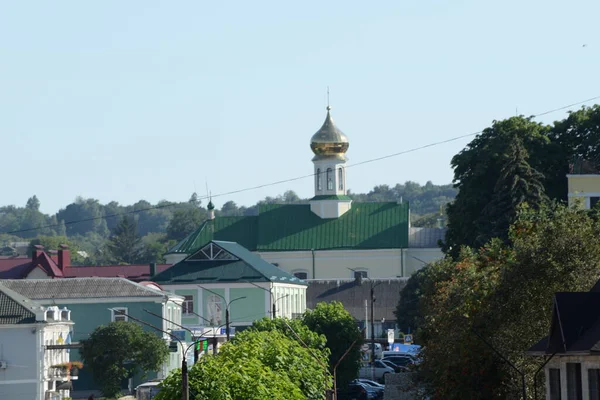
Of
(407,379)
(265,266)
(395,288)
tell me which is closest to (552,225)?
(407,379)

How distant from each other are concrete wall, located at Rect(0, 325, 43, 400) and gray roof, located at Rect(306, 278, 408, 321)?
1891 inches

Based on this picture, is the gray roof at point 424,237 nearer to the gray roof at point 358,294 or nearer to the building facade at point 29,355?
the gray roof at point 358,294

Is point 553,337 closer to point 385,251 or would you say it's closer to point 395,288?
point 395,288

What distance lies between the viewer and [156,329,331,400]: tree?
35.4 m

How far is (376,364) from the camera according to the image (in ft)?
230

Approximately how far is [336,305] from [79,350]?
457 inches

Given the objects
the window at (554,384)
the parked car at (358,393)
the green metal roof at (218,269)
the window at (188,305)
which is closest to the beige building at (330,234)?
the green metal roof at (218,269)

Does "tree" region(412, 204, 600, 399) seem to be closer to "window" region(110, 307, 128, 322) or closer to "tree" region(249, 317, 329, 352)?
"tree" region(249, 317, 329, 352)

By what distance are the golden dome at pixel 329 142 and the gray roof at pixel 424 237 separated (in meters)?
8.77

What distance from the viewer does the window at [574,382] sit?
31.3 m

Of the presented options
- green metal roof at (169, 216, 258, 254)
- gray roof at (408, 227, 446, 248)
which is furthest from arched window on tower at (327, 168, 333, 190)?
A: gray roof at (408, 227, 446, 248)

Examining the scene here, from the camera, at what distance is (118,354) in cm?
6919

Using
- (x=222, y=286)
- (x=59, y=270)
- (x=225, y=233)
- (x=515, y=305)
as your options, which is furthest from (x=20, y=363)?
(x=225, y=233)

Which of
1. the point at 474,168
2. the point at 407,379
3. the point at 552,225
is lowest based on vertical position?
the point at 407,379
